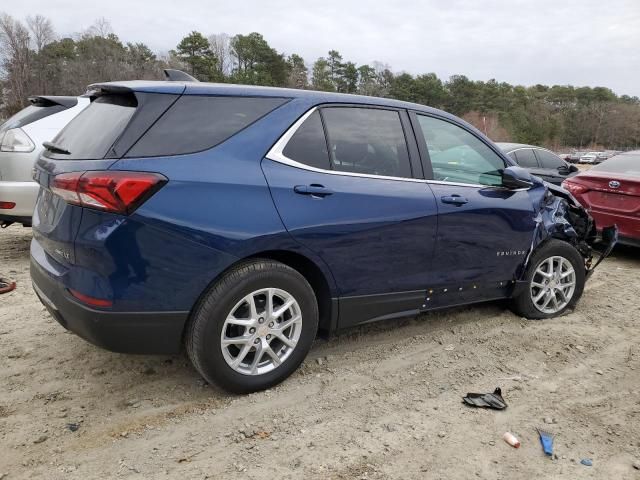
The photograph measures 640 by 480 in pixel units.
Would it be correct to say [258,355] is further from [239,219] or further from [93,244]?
[93,244]

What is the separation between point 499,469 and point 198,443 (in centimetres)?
145

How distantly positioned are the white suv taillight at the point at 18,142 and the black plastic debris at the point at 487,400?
15.4 ft

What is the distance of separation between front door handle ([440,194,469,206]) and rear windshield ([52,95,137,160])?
204cm

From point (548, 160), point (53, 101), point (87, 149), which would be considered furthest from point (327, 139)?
point (548, 160)

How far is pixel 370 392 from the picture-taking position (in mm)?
3004

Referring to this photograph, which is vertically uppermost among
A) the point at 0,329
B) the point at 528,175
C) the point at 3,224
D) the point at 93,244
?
the point at 528,175

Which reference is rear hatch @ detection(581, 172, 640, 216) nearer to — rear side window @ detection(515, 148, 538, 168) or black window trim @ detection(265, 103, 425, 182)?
rear side window @ detection(515, 148, 538, 168)

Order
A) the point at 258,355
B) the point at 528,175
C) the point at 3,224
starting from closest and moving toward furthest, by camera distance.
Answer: the point at 258,355
the point at 528,175
the point at 3,224

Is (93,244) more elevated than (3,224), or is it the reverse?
(93,244)

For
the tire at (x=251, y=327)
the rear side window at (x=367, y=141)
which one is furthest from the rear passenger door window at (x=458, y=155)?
the tire at (x=251, y=327)

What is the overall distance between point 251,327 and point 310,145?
1098 mm

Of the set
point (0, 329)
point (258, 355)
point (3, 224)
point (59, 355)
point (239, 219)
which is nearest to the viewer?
point (239, 219)

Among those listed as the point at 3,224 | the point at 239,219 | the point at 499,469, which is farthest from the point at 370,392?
the point at 3,224

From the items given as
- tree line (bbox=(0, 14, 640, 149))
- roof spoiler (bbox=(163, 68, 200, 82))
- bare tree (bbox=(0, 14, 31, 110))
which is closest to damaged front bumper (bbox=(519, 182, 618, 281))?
roof spoiler (bbox=(163, 68, 200, 82))
